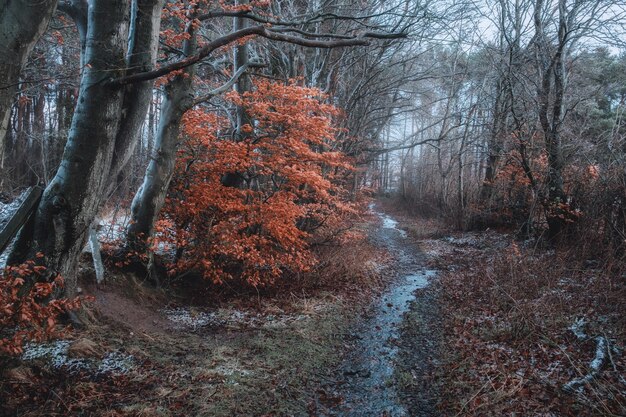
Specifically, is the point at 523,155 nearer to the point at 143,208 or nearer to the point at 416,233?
the point at 416,233

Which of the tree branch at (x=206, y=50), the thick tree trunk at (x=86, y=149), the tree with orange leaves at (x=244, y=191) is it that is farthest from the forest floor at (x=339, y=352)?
the tree branch at (x=206, y=50)

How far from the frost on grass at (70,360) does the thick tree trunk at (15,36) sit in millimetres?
2267

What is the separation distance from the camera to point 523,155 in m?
11.1

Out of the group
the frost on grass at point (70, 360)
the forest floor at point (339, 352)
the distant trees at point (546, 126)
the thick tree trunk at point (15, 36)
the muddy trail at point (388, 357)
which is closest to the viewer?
the thick tree trunk at point (15, 36)

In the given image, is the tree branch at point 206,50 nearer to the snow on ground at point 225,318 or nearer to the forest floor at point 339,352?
the forest floor at point 339,352

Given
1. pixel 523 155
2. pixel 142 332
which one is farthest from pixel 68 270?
pixel 523 155

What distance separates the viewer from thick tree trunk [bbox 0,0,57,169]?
3.17 metres

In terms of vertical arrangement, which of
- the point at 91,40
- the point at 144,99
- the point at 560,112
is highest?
the point at 560,112

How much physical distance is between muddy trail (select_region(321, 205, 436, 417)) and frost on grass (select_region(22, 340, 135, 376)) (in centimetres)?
247

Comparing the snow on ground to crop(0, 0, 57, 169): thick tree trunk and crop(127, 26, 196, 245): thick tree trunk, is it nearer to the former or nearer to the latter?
crop(127, 26, 196, 245): thick tree trunk

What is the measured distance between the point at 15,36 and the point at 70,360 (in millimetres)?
3396

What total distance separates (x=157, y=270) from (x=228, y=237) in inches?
71.3

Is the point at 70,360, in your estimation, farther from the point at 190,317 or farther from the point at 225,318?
the point at 225,318

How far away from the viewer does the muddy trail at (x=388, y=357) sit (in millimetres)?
4191
